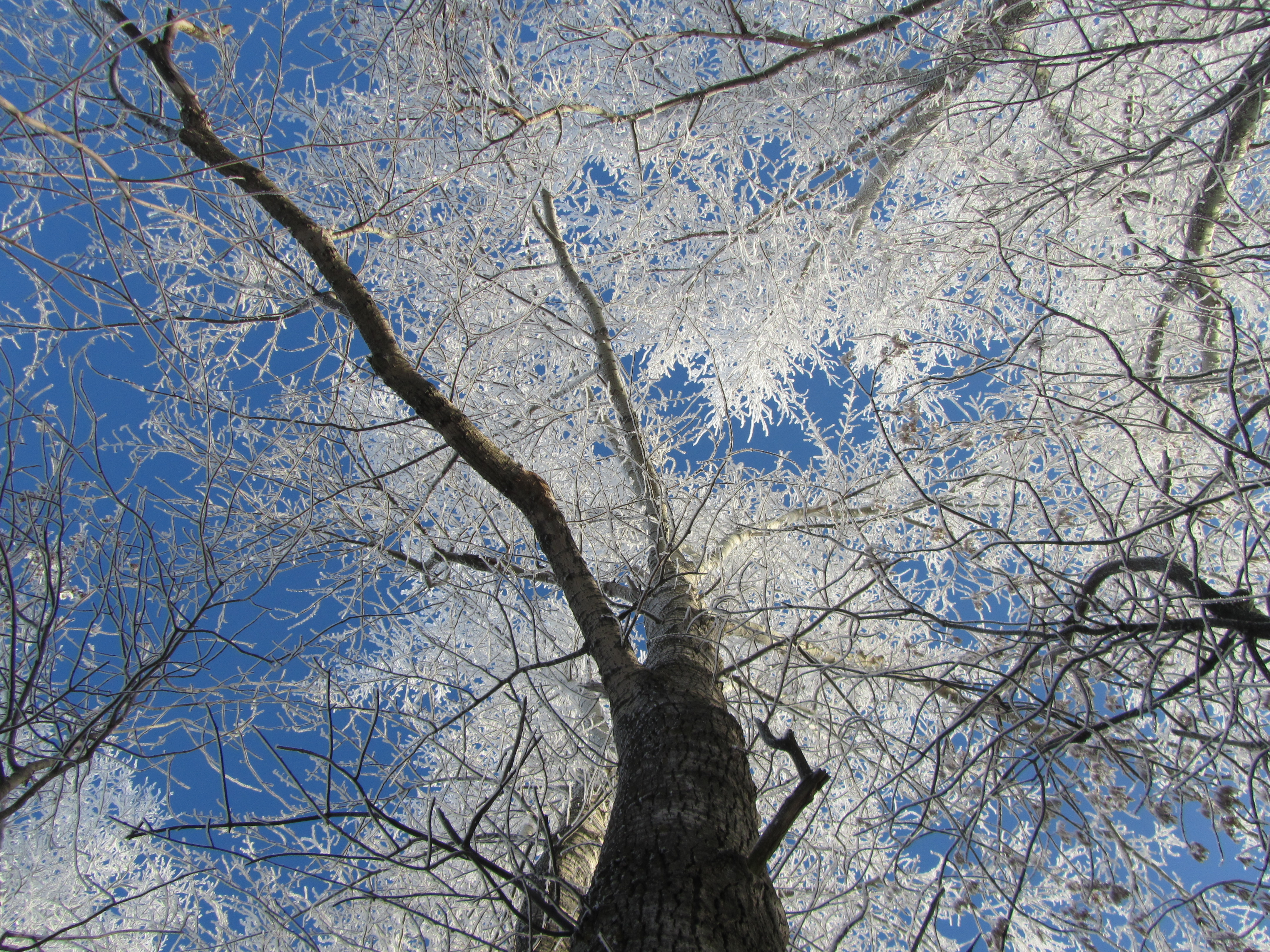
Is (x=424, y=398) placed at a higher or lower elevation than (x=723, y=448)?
lower

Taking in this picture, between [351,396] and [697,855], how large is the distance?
264 centimetres

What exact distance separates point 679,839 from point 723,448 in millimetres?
2478

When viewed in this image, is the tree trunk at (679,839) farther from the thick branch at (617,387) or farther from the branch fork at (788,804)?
the thick branch at (617,387)

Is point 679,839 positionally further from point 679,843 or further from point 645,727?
point 645,727

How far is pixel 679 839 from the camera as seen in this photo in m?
1.34

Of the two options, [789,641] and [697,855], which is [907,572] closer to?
[789,641]

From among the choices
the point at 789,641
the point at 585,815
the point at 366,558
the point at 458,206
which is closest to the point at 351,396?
the point at 366,558

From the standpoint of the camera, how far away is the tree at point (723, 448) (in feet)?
4.82

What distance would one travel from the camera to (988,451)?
8.55 feet

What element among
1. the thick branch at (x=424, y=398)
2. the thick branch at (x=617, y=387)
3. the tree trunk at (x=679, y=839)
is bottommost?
the tree trunk at (x=679, y=839)

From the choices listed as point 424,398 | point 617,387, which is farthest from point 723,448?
point 424,398

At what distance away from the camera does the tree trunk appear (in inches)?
46.2

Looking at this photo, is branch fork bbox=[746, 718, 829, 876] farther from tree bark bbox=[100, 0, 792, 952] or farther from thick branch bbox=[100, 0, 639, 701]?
thick branch bbox=[100, 0, 639, 701]

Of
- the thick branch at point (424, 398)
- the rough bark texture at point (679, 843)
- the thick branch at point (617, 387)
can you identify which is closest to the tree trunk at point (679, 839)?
the rough bark texture at point (679, 843)
